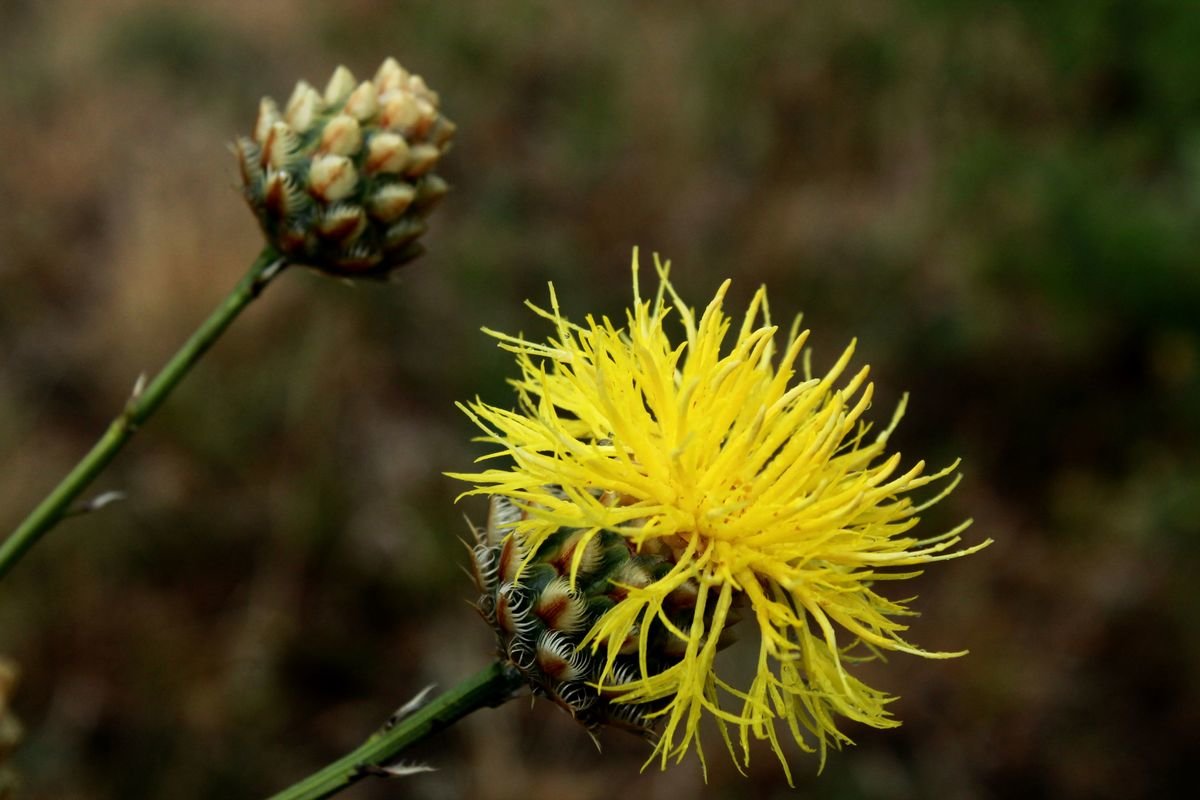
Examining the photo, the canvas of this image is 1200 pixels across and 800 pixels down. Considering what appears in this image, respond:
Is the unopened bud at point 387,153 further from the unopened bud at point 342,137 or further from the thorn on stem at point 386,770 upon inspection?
the thorn on stem at point 386,770

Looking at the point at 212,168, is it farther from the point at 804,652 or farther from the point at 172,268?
the point at 804,652

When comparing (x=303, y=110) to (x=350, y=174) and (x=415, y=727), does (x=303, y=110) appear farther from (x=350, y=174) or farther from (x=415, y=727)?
(x=415, y=727)

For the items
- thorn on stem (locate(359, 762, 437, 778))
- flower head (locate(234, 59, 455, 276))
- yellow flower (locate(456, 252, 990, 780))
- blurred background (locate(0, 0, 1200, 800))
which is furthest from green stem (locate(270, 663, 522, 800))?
blurred background (locate(0, 0, 1200, 800))

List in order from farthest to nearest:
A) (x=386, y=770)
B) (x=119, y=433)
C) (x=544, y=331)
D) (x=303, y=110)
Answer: (x=544, y=331) < (x=303, y=110) < (x=119, y=433) < (x=386, y=770)

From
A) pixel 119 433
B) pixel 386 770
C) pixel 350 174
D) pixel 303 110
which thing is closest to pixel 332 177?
pixel 350 174

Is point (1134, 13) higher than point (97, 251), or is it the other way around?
point (1134, 13)

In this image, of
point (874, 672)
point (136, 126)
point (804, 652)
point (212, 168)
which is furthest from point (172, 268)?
point (804, 652)
